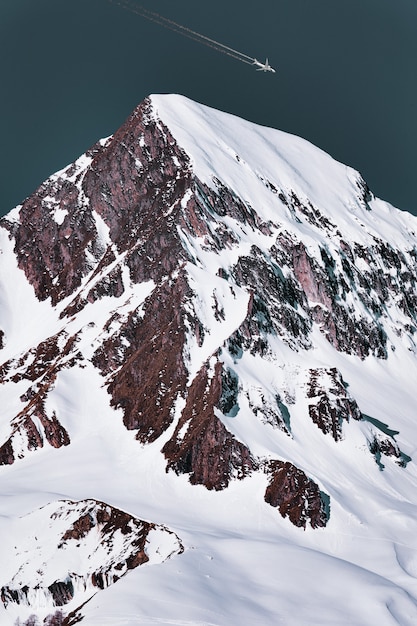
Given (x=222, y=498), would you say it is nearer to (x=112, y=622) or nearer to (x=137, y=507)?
(x=137, y=507)

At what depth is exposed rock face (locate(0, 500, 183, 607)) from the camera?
150m

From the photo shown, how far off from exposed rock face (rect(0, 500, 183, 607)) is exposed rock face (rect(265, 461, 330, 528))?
37.0 metres

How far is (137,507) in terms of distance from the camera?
185m

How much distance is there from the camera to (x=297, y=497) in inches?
7584

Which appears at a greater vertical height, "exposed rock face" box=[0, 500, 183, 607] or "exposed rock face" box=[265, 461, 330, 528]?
"exposed rock face" box=[265, 461, 330, 528]

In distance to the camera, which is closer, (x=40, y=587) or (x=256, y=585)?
(x=256, y=585)

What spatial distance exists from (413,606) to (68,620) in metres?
48.6

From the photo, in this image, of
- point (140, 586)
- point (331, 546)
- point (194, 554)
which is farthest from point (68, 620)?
point (331, 546)

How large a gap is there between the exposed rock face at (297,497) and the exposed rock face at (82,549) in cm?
3703

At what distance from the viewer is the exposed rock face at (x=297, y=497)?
190125 millimetres

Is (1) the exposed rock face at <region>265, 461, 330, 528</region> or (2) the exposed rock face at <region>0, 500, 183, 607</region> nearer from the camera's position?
(2) the exposed rock face at <region>0, 500, 183, 607</region>

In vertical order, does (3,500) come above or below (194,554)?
above

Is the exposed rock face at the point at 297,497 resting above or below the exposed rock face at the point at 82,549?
above

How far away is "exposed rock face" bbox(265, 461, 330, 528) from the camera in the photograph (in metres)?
190
